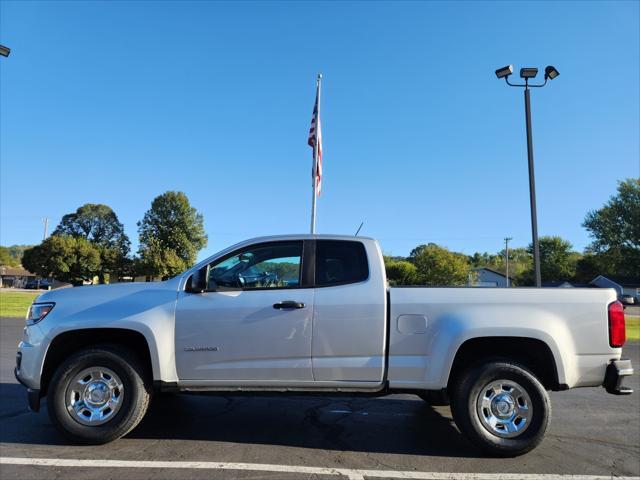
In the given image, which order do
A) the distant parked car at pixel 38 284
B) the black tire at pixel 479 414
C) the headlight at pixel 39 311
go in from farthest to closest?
the distant parked car at pixel 38 284
the headlight at pixel 39 311
the black tire at pixel 479 414

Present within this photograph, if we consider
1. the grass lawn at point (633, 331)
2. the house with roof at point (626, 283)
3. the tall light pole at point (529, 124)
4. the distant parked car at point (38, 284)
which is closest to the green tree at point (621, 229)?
the house with roof at point (626, 283)

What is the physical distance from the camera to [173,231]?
5878cm

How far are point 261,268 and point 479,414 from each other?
2.46 metres

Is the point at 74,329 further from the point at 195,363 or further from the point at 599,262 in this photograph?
the point at 599,262

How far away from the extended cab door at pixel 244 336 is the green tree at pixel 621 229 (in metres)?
68.8

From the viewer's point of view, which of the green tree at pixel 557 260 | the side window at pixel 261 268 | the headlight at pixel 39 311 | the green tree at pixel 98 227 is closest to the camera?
the headlight at pixel 39 311

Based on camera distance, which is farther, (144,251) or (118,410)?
(144,251)

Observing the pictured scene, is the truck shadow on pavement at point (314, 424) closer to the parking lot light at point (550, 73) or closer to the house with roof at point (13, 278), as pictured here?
the parking lot light at point (550, 73)

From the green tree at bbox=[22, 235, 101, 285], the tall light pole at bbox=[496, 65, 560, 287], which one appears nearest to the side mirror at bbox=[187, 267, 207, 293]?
the tall light pole at bbox=[496, 65, 560, 287]

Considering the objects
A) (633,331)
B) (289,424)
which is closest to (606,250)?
(633,331)

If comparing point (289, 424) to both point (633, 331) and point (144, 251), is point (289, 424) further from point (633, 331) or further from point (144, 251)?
point (144, 251)

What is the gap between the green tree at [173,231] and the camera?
5697cm

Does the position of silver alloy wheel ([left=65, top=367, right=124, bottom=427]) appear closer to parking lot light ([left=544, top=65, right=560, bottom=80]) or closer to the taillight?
the taillight

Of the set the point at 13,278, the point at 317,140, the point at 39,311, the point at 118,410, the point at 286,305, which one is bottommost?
the point at 118,410
